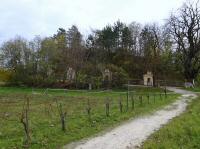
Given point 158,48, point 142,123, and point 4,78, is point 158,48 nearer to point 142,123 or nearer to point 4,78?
point 4,78

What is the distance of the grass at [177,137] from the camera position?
42.4ft

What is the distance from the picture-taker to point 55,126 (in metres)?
15.8

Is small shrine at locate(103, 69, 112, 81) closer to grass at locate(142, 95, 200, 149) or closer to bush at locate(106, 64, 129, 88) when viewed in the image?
bush at locate(106, 64, 129, 88)

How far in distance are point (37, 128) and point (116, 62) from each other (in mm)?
55928

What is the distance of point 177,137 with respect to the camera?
14539 millimetres

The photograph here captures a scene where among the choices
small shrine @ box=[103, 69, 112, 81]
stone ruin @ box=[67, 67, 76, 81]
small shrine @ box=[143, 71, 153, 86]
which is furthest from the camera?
small shrine @ box=[143, 71, 153, 86]

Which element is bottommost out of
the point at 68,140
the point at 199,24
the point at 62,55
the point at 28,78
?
→ the point at 68,140

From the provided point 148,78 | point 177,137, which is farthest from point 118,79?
point 177,137

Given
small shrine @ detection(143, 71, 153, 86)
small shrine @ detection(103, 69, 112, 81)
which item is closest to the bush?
small shrine @ detection(103, 69, 112, 81)

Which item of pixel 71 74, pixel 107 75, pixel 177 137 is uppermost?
pixel 71 74

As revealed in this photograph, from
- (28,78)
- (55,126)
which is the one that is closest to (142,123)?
(55,126)

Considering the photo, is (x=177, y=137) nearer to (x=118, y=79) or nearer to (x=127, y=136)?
(x=127, y=136)

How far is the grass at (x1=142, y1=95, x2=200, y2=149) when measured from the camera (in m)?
12.9

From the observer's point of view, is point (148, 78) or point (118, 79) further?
point (148, 78)
